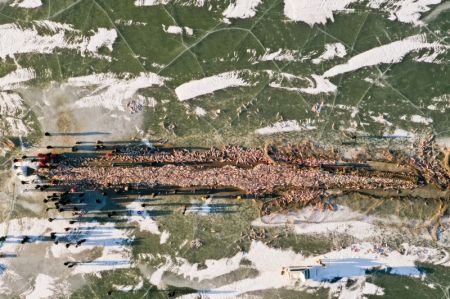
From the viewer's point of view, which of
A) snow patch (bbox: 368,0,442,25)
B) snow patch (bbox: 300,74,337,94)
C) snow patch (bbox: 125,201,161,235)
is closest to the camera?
snow patch (bbox: 368,0,442,25)

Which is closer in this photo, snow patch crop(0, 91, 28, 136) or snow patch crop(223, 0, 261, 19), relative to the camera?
snow patch crop(223, 0, 261, 19)

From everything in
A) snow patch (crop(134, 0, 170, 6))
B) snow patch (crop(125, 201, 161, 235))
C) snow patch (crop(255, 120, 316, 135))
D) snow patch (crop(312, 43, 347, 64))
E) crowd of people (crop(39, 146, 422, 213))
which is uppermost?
snow patch (crop(134, 0, 170, 6))

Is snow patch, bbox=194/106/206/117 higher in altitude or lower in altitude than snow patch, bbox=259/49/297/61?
lower

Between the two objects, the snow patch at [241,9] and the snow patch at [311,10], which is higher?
the snow patch at [241,9]

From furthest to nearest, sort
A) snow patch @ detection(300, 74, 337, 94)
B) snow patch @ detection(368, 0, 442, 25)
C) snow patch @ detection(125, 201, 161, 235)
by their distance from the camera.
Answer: snow patch @ detection(125, 201, 161, 235) < snow patch @ detection(300, 74, 337, 94) < snow patch @ detection(368, 0, 442, 25)

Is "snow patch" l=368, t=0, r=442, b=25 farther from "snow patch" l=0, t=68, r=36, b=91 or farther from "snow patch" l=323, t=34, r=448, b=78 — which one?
"snow patch" l=0, t=68, r=36, b=91

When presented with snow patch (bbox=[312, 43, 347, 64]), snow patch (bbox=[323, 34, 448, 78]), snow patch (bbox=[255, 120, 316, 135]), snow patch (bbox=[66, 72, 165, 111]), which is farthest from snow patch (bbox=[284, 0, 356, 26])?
snow patch (bbox=[66, 72, 165, 111])

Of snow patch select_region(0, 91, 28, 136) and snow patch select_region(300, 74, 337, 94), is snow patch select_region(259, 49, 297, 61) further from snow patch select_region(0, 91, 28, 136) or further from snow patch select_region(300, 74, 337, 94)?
snow patch select_region(0, 91, 28, 136)

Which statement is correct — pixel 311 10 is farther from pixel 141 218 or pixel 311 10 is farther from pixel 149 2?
pixel 141 218

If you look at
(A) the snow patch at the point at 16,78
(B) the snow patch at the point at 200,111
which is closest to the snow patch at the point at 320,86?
(B) the snow patch at the point at 200,111

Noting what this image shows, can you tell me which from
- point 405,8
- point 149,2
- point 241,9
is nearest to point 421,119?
point 405,8

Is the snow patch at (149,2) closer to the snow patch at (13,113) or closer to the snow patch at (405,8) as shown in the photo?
the snow patch at (13,113)
